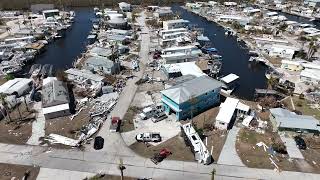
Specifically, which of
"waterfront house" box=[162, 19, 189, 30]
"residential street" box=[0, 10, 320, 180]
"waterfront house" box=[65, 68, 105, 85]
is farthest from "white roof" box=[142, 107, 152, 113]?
"waterfront house" box=[162, 19, 189, 30]

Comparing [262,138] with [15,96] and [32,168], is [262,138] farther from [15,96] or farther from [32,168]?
[15,96]

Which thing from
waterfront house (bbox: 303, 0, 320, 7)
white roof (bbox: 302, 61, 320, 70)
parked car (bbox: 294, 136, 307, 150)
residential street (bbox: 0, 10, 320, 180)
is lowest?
residential street (bbox: 0, 10, 320, 180)

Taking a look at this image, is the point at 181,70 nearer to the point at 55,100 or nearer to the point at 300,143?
the point at 55,100

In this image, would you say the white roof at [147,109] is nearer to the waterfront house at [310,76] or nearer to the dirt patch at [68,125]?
the dirt patch at [68,125]

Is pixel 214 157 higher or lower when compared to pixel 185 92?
lower

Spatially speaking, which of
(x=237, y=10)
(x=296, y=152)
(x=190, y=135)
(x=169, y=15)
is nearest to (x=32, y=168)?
(x=190, y=135)

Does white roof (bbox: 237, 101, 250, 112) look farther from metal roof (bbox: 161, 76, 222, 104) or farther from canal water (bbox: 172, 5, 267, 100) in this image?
canal water (bbox: 172, 5, 267, 100)
